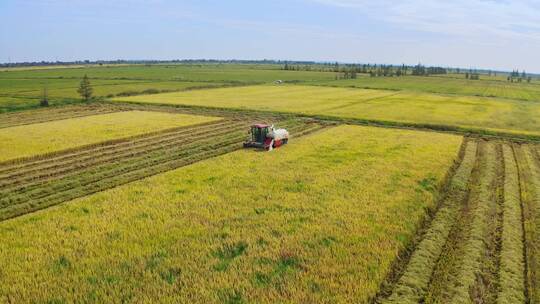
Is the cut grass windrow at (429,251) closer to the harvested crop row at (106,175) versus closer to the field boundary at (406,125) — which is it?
the harvested crop row at (106,175)

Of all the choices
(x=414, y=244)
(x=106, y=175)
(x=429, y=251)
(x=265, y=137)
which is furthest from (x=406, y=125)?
(x=429, y=251)

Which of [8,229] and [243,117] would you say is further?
[243,117]

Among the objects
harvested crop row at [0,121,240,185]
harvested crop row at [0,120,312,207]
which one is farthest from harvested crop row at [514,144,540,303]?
harvested crop row at [0,121,240,185]

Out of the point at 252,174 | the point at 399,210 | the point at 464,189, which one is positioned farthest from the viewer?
the point at 252,174

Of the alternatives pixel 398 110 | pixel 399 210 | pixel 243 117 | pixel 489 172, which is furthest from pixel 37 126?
pixel 398 110

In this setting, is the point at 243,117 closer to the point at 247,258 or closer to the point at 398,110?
the point at 398,110

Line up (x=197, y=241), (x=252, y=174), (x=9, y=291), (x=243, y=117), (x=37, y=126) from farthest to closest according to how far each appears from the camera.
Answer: (x=243, y=117) < (x=37, y=126) < (x=252, y=174) < (x=197, y=241) < (x=9, y=291)

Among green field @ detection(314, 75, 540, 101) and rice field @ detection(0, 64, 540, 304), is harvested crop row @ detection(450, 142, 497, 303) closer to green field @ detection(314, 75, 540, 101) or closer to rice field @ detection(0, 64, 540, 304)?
rice field @ detection(0, 64, 540, 304)
